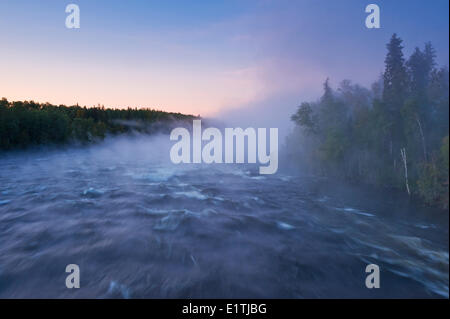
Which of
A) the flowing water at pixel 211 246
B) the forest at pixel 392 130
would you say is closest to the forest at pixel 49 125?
the flowing water at pixel 211 246

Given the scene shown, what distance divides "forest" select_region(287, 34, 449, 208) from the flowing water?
2.41m

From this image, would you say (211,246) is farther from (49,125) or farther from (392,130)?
(49,125)

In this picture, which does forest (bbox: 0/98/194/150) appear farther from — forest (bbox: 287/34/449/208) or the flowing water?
forest (bbox: 287/34/449/208)

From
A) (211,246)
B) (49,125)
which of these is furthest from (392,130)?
(49,125)

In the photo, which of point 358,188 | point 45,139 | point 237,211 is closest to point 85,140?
point 45,139

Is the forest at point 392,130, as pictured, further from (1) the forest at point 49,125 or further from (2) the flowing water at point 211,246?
(1) the forest at point 49,125

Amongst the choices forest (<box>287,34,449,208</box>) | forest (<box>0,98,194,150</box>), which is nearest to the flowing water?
forest (<box>287,34,449,208</box>)

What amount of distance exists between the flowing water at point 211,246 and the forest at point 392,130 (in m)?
2.41

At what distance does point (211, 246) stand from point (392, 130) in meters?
19.7

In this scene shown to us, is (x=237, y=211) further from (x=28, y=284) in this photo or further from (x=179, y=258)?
(x=28, y=284)

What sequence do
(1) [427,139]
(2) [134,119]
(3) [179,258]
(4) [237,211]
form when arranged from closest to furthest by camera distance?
(1) [427,139], (3) [179,258], (4) [237,211], (2) [134,119]

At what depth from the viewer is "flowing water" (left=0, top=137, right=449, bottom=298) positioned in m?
7.06

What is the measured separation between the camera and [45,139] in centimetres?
5425

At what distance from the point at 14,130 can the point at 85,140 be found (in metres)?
26.5
